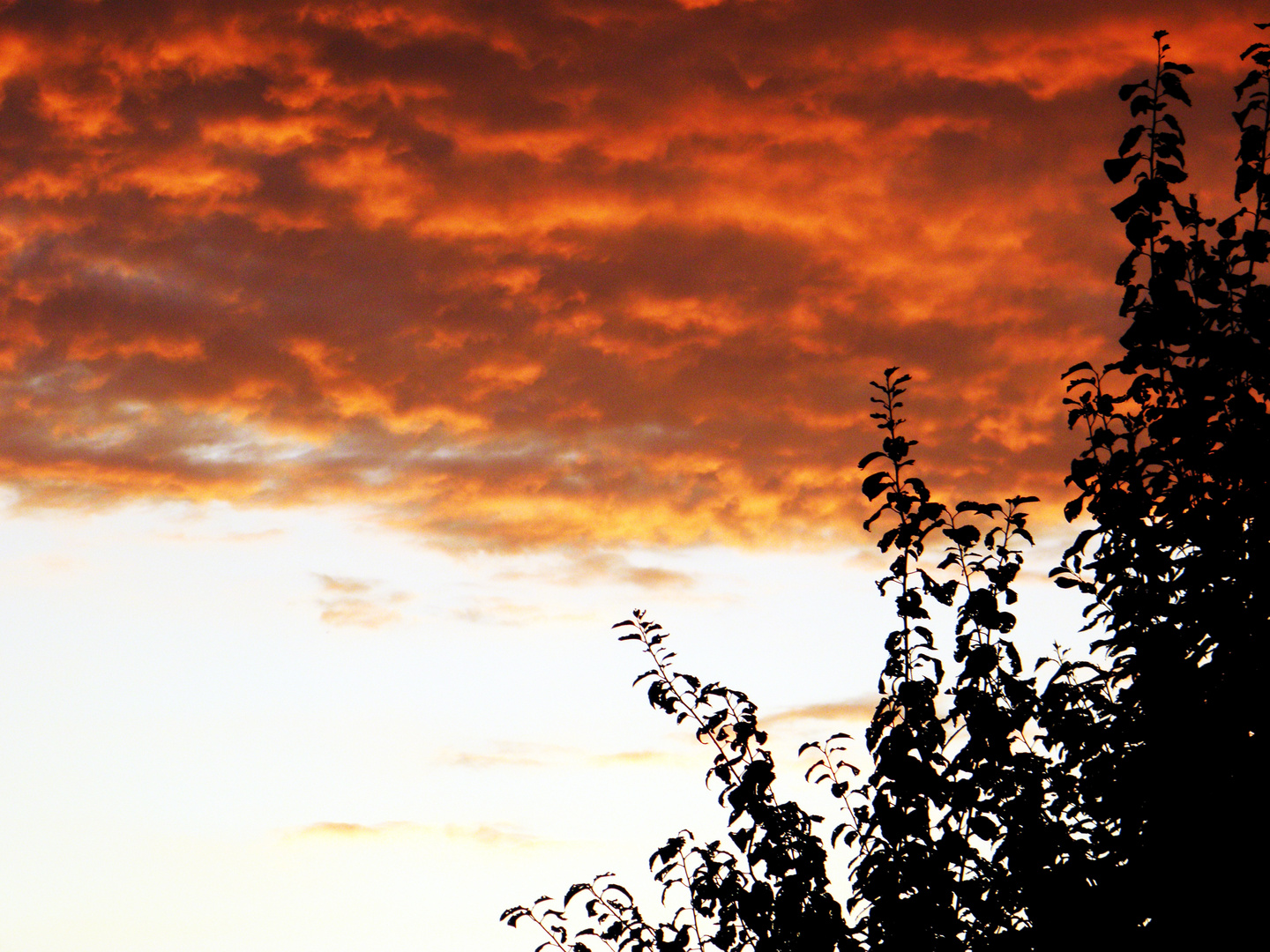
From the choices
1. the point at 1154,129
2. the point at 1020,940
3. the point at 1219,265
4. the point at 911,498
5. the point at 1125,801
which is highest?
the point at 1154,129

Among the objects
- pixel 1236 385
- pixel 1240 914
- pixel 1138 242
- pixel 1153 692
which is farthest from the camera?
pixel 1138 242

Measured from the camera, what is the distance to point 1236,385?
252 inches

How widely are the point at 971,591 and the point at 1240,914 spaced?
7.06 ft

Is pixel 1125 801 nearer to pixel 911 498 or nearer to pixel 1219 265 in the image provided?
pixel 911 498

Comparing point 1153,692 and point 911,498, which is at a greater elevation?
point 911,498

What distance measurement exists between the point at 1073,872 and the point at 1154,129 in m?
4.27

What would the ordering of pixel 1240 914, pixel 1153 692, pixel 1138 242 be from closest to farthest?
pixel 1240 914, pixel 1153 692, pixel 1138 242

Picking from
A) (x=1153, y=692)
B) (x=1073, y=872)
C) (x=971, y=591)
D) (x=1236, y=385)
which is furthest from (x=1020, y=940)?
(x=1236, y=385)

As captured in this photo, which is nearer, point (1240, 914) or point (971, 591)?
point (1240, 914)

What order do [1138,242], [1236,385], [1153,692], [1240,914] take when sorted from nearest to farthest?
[1240,914], [1153,692], [1236,385], [1138,242]

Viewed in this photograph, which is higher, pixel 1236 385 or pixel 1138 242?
pixel 1138 242

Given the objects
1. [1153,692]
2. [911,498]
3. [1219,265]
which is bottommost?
[1153,692]

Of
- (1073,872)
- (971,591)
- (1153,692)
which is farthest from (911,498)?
(1073,872)

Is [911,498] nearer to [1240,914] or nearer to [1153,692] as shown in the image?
[1153,692]
